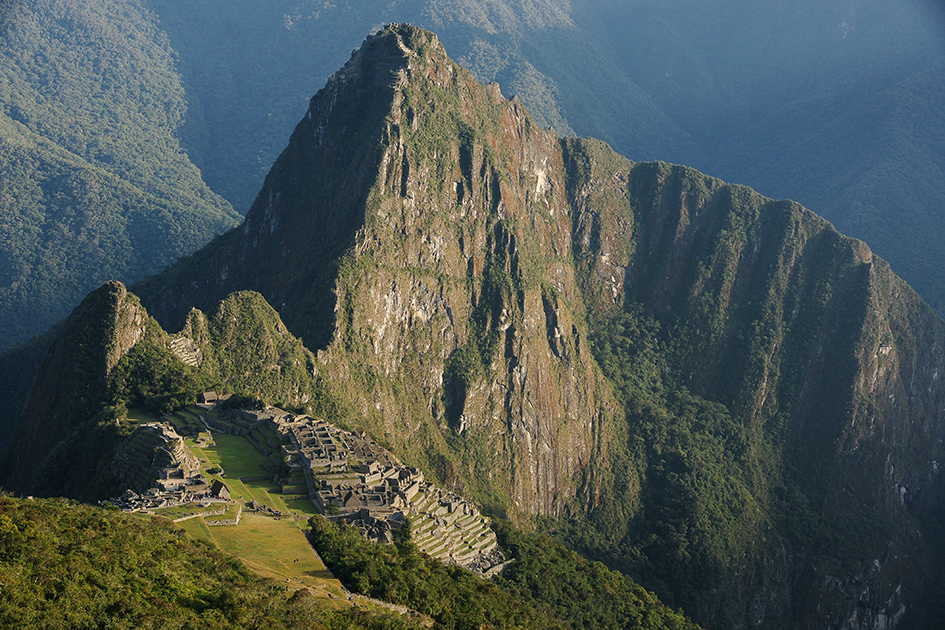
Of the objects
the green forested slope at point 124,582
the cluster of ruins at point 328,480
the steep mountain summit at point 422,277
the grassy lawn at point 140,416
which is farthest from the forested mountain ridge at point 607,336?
the green forested slope at point 124,582

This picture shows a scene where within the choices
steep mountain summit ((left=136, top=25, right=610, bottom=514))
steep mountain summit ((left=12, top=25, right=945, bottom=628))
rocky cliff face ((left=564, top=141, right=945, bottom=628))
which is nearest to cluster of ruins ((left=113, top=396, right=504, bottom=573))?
steep mountain summit ((left=12, top=25, right=945, bottom=628))

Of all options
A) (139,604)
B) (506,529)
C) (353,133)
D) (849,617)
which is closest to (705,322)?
(849,617)

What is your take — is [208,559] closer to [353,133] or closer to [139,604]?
[139,604]

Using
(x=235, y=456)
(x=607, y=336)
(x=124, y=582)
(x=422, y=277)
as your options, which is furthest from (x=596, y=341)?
(x=124, y=582)

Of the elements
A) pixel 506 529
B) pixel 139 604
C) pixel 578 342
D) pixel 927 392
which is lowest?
pixel 139 604

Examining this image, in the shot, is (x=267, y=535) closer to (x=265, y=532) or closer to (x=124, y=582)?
(x=265, y=532)

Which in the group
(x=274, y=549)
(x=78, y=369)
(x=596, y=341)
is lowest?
(x=274, y=549)

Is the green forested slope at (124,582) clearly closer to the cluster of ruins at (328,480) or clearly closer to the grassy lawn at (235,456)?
the cluster of ruins at (328,480)

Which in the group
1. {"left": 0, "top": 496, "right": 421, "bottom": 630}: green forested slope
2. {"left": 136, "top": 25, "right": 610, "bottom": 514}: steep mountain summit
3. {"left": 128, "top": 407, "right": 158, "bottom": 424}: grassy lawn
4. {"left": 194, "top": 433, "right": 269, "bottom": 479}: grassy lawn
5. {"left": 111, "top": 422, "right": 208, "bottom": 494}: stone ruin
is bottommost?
{"left": 0, "top": 496, "right": 421, "bottom": 630}: green forested slope

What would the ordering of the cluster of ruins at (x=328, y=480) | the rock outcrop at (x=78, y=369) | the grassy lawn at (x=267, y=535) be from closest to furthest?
the grassy lawn at (x=267, y=535)
the cluster of ruins at (x=328, y=480)
the rock outcrop at (x=78, y=369)

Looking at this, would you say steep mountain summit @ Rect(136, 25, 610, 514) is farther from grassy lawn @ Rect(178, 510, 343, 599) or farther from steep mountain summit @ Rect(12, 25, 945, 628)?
grassy lawn @ Rect(178, 510, 343, 599)

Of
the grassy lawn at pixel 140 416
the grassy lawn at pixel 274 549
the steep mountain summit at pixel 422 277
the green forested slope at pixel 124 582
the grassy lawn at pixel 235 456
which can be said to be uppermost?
the steep mountain summit at pixel 422 277
